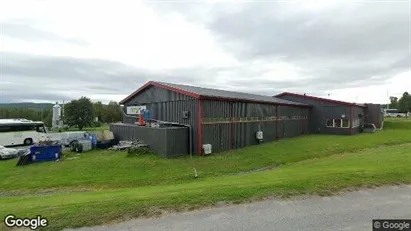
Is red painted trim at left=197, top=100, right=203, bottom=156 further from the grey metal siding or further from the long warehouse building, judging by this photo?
the grey metal siding

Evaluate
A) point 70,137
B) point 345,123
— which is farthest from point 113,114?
point 345,123

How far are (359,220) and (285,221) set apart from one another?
148 centimetres

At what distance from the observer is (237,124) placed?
76.9 ft

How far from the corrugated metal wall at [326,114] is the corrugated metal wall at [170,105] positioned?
2270 centimetres

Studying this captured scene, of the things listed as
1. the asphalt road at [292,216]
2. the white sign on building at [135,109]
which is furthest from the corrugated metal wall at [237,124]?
the asphalt road at [292,216]

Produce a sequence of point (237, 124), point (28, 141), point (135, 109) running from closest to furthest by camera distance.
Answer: point (237, 124) → point (135, 109) → point (28, 141)

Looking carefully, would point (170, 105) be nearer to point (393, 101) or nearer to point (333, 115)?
point (333, 115)

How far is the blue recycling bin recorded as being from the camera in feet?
60.4

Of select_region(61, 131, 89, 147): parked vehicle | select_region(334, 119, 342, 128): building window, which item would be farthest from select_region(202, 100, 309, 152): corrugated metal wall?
select_region(61, 131, 89, 147): parked vehicle

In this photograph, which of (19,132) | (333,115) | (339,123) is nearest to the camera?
(19,132)

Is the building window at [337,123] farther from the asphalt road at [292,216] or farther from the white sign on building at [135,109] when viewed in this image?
the asphalt road at [292,216]

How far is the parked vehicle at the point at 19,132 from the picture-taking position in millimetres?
27188

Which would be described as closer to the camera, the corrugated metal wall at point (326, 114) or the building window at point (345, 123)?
the building window at point (345, 123)

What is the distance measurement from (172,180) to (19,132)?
74.1 feet
